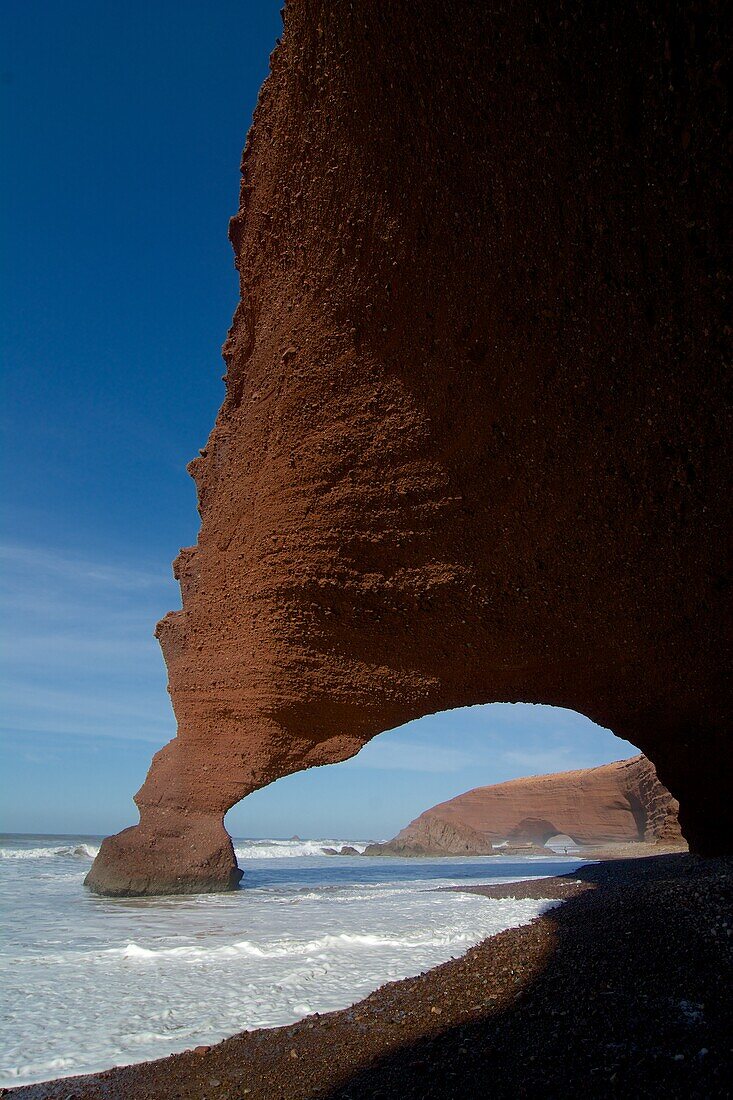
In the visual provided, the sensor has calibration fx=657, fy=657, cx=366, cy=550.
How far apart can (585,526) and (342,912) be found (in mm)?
4719

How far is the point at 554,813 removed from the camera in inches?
1575

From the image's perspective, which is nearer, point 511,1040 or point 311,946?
point 511,1040

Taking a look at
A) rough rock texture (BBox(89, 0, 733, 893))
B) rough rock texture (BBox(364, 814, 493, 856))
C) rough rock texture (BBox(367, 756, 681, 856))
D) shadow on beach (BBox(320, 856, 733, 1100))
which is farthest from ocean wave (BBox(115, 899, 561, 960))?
rough rock texture (BBox(364, 814, 493, 856))

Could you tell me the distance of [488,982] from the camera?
10.2 ft

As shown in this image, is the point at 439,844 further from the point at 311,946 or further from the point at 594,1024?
the point at 594,1024

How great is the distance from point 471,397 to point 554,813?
133 ft

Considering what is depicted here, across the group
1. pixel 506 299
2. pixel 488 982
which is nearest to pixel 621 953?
pixel 488 982

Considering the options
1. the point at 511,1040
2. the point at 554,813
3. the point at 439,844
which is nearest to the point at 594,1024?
the point at 511,1040

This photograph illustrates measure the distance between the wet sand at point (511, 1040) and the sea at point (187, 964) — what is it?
287 millimetres

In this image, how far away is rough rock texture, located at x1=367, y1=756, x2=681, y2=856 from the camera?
2905cm

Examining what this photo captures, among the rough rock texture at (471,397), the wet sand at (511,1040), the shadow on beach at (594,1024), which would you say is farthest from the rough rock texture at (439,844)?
the wet sand at (511,1040)

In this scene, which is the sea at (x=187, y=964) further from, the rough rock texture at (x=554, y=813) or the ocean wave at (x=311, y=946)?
the rough rock texture at (x=554, y=813)

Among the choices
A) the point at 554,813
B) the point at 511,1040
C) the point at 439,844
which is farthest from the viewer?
the point at 554,813

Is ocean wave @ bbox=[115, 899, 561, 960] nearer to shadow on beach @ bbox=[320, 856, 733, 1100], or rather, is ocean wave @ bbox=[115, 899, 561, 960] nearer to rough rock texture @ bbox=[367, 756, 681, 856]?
shadow on beach @ bbox=[320, 856, 733, 1100]
